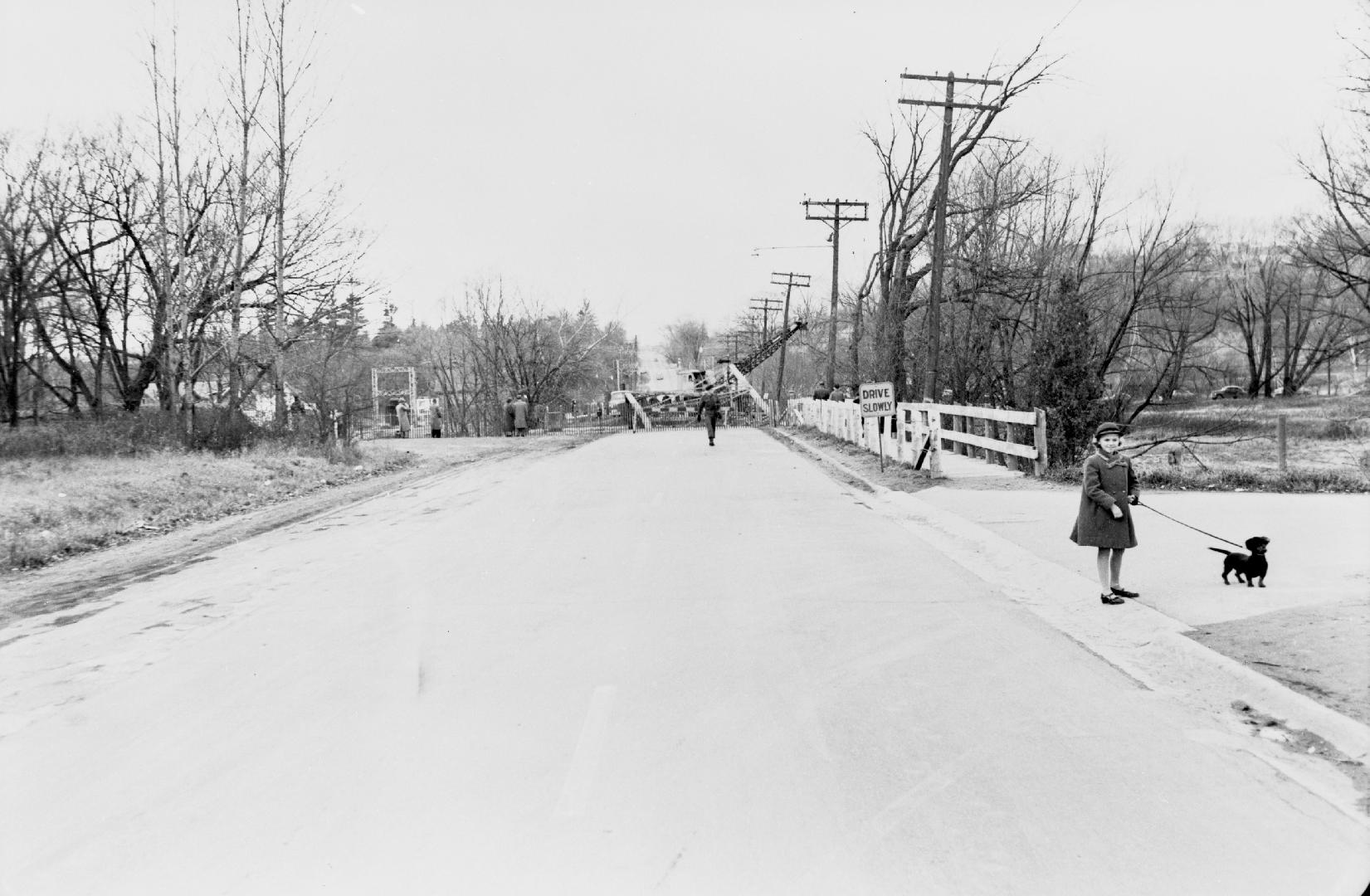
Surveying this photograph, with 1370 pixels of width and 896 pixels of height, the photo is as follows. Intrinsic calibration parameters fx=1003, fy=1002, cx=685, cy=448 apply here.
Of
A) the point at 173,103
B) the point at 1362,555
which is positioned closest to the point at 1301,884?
the point at 1362,555

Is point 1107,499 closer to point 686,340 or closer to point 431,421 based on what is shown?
point 431,421

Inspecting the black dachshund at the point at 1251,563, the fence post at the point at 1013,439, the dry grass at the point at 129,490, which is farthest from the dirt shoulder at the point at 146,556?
the fence post at the point at 1013,439

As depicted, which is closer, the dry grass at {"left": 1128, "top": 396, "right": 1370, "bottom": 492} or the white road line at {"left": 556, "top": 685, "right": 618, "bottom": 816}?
the white road line at {"left": 556, "top": 685, "right": 618, "bottom": 816}

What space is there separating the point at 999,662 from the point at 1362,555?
4.77 meters

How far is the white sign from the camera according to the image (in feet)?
62.0

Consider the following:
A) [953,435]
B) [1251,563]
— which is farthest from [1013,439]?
[1251,563]

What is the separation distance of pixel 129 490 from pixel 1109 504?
12.5 meters

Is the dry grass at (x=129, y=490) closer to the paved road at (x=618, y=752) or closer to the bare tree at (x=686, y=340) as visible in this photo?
the paved road at (x=618, y=752)

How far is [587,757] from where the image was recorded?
444 cm

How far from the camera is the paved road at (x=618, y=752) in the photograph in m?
3.48

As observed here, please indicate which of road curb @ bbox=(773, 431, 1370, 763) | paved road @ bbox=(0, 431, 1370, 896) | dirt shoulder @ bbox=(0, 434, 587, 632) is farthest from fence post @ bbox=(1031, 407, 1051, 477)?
dirt shoulder @ bbox=(0, 434, 587, 632)

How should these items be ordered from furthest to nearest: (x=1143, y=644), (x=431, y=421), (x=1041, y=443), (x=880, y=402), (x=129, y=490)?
(x=431, y=421), (x=880, y=402), (x=1041, y=443), (x=129, y=490), (x=1143, y=644)

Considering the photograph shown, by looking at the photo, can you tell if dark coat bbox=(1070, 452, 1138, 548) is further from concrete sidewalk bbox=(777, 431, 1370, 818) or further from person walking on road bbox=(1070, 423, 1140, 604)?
concrete sidewalk bbox=(777, 431, 1370, 818)

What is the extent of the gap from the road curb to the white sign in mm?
7690
